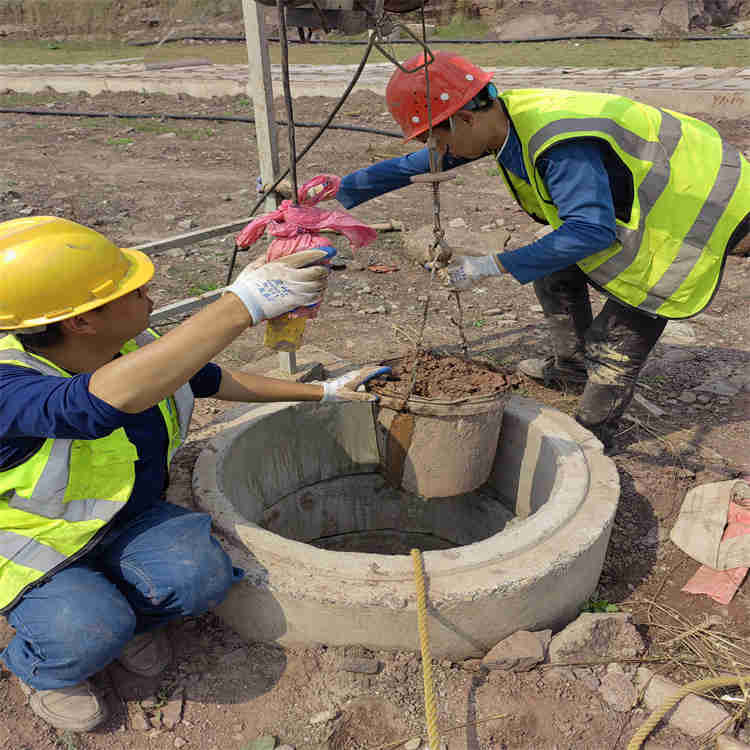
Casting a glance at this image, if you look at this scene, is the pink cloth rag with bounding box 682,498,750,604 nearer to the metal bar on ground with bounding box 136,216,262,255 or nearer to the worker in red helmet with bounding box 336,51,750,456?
the worker in red helmet with bounding box 336,51,750,456

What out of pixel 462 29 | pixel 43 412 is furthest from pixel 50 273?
pixel 462 29

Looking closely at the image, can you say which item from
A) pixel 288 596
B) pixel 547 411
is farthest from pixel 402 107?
pixel 288 596

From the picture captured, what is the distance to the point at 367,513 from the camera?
11.1 feet

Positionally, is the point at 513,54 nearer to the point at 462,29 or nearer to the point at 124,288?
the point at 462,29

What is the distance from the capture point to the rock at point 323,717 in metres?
2.02

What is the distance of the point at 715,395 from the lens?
3.70 meters

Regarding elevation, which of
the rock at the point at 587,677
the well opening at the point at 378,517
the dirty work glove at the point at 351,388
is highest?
the dirty work glove at the point at 351,388

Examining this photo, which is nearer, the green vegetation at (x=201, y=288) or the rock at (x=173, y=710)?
the rock at (x=173, y=710)

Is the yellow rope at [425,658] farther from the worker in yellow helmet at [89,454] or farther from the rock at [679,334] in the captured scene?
the rock at [679,334]

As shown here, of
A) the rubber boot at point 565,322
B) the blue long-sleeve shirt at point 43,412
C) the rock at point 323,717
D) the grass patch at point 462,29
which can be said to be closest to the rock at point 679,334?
the rubber boot at point 565,322

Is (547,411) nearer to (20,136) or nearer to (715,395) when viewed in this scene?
(715,395)

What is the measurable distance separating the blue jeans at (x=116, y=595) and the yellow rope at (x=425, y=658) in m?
0.53

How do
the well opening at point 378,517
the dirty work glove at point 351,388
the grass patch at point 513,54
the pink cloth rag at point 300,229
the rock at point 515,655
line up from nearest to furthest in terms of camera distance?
the rock at point 515,655 → the pink cloth rag at point 300,229 → the dirty work glove at point 351,388 → the well opening at point 378,517 → the grass patch at point 513,54

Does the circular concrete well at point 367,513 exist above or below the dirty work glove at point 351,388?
below
